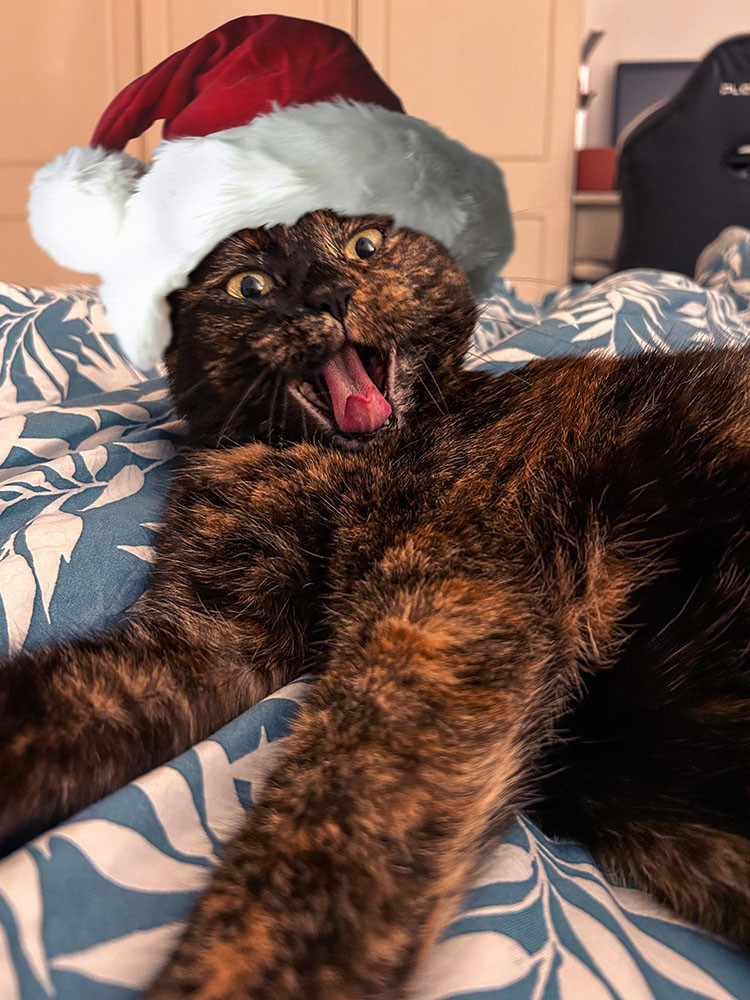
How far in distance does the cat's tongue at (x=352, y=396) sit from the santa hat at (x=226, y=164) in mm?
122

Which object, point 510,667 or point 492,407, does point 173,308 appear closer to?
point 492,407

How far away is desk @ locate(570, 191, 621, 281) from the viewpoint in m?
2.61

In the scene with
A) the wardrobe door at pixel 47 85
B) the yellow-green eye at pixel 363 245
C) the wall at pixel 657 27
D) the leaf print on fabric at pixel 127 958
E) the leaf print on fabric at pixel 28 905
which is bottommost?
the leaf print on fabric at pixel 127 958

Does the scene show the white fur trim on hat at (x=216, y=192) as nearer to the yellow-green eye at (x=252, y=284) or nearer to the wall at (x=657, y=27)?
the yellow-green eye at (x=252, y=284)

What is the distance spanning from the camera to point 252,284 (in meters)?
0.63

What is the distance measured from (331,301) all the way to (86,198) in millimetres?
230

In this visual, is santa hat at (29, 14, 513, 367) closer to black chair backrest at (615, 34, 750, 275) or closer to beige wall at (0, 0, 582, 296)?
beige wall at (0, 0, 582, 296)

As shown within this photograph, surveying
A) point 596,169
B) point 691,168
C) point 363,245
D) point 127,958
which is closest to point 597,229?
point 596,169

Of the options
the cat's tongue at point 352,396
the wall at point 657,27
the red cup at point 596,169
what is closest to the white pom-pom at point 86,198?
the cat's tongue at point 352,396

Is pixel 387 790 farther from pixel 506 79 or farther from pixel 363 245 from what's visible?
pixel 506 79

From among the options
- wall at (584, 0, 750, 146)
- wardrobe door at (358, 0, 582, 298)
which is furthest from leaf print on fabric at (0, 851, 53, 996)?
wall at (584, 0, 750, 146)

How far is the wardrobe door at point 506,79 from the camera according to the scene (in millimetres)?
1066

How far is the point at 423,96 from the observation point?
39.7 inches

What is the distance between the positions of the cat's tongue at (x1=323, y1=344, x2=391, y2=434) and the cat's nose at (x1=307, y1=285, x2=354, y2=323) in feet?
0.09
